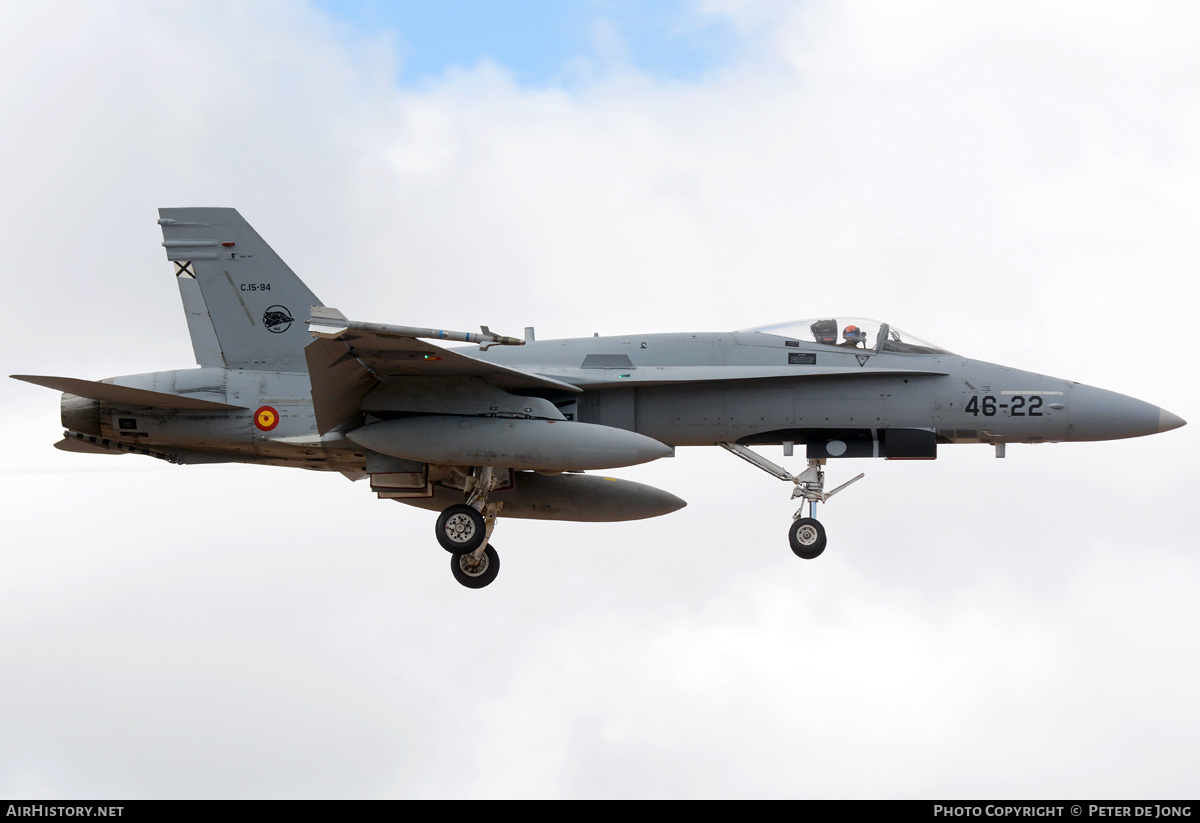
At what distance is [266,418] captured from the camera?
59.7 ft

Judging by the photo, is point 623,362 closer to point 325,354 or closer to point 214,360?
point 325,354

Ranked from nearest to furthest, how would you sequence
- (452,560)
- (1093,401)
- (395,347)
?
(395,347)
(1093,401)
(452,560)

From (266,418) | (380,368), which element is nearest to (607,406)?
(380,368)

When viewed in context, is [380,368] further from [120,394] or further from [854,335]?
[854,335]

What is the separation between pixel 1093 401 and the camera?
58.4ft

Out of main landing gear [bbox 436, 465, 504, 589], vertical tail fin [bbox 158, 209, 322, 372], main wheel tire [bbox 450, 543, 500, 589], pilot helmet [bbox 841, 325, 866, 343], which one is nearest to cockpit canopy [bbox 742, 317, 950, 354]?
pilot helmet [bbox 841, 325, 866, 343]

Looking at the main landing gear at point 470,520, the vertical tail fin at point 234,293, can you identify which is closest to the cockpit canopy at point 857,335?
the main landing gear at point 470,520

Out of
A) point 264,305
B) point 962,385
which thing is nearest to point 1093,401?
point 962,385

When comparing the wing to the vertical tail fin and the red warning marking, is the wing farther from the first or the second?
the vertical tail fin

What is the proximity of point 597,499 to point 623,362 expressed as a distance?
244cm

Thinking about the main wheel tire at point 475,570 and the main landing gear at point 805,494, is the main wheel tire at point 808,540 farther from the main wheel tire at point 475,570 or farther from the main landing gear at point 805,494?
the main wheel tire at point 475,570

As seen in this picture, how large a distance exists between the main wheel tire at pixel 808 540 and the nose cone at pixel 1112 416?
3.26 metres

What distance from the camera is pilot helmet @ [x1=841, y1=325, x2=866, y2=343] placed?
18141mm

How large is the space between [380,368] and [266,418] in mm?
2205
